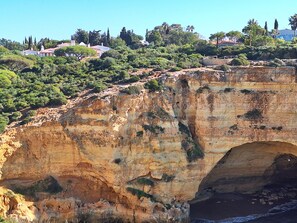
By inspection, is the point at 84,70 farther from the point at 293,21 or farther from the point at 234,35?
the point at 293,21

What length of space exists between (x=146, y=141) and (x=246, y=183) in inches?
467

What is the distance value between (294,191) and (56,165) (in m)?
21.8

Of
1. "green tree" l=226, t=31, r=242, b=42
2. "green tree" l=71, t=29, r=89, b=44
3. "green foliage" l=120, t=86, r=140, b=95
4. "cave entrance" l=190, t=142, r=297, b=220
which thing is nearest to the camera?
"green foliage" l=120, t=86, r=140, b=95

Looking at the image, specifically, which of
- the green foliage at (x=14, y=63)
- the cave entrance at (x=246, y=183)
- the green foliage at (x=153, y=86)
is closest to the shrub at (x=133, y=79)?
the green foliage at (x=153, y=86)

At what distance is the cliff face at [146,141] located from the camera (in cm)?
2892

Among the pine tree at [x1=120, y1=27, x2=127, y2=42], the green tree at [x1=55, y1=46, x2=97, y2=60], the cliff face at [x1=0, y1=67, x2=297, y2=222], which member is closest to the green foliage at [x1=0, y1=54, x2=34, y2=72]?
the green tree at [x1=55, y1=46, x2=97, y2=60]

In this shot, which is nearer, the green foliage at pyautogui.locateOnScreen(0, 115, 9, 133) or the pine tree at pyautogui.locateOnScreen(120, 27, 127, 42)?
the green foliage at pyautogui.locateOnScreen(0, 115, 9, 133)

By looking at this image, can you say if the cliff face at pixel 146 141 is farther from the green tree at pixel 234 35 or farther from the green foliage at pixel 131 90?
the green tree at pixel 234 35

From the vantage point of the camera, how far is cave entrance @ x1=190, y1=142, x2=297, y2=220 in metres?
33.9

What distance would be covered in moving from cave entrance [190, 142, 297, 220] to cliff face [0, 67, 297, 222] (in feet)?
8.13

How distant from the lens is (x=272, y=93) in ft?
104

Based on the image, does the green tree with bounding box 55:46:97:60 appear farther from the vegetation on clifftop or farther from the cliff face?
the cliff face

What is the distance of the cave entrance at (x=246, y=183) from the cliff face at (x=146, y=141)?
248 cm

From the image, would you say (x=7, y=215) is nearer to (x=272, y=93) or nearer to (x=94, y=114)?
(x=94, y=114)
